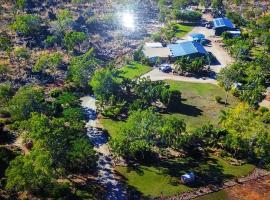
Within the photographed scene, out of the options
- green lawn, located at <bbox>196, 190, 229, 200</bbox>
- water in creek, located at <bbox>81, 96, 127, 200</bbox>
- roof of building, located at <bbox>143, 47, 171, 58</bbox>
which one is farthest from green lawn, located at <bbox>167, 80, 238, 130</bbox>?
green lawn, located at <bbox>196, 190, 229, 200</bbox>

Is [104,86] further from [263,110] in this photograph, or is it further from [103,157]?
[263,110]

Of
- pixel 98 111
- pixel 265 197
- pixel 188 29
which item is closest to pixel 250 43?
pixel 188 29

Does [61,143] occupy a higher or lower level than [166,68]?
lower

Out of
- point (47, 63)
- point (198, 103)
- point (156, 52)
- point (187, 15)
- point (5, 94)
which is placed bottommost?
point (198, 103)

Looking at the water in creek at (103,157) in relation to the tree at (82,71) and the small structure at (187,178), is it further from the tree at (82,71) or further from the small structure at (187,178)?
the small structure at (187,178)

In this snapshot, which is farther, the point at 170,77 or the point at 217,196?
the point at 170,77

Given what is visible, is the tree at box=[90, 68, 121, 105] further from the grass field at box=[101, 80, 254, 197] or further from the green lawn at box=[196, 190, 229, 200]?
the green lawn at box=[196, 190, 229, 200]

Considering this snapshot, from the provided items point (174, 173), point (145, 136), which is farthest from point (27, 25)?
point (174, 173)
